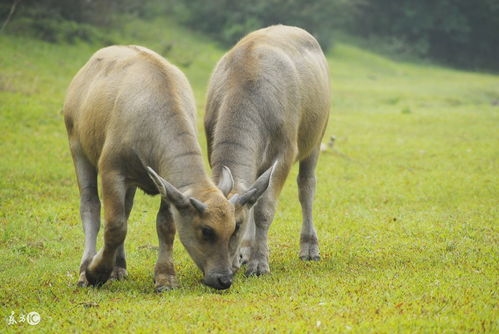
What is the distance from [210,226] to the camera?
6.22 m

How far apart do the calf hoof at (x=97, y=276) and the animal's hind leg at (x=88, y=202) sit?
41cm

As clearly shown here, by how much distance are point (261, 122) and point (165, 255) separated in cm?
185

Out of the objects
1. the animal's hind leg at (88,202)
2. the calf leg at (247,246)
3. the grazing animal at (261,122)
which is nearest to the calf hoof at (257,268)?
the grazing animal at (261,122)

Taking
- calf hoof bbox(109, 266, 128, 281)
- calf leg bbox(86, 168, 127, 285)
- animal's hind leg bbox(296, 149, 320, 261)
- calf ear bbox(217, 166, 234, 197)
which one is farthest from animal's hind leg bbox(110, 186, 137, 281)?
animal's hind leg bbox(296, 149, 320, 261)

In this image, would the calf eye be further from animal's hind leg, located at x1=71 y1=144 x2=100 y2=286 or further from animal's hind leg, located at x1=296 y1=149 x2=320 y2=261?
animal's hind leg, located at x1=296 y1=149 x2=320 y2=261

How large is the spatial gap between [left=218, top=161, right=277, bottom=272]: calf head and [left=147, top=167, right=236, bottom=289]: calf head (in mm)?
110

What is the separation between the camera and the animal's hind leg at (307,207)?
28.6 feet

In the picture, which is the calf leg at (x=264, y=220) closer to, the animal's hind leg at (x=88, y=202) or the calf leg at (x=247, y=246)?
the calf leg at (x=247, y=246)

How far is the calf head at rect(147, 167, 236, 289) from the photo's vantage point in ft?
20.4

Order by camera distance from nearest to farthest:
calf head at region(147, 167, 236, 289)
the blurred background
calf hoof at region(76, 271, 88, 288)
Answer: calf head at region(147, 167, 236, 289), calf hoof at region(76, 271, 88, 288), the blurred background

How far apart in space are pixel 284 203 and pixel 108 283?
18.6 feet

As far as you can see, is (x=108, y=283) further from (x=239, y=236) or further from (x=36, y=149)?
(x=36, y=149)

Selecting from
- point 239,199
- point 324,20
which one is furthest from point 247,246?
point 324,20

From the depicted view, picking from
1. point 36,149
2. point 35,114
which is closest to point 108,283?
point 36,149
